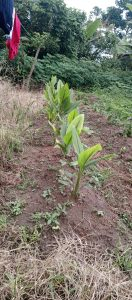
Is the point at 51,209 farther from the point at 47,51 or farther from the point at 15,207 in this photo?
the point at 47,51

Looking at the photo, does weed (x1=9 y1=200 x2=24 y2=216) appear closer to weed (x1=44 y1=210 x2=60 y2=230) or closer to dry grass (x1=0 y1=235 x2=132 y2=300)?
weed (x1=44 y1=210 x2=60 y2=230)

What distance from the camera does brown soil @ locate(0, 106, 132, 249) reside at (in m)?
1.97

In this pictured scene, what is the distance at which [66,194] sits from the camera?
7.21ft

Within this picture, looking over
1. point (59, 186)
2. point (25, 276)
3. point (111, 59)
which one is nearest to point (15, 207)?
point (59, 186)

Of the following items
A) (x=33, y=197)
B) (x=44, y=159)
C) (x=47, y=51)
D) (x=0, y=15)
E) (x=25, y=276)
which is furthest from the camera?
(x=47, y=51)

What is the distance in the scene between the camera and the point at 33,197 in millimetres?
2170

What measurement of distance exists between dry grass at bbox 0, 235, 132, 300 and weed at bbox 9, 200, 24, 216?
30cm

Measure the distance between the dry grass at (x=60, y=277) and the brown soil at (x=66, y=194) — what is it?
0.17 m

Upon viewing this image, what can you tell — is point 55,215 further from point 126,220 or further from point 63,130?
point 63,130

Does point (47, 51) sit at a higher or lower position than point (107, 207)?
higher

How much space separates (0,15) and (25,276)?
2.61 meters

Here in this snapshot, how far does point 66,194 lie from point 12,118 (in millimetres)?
1523

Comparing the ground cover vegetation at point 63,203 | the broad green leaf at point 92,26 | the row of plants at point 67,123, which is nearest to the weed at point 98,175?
the ground cover vegetation at point 63,203

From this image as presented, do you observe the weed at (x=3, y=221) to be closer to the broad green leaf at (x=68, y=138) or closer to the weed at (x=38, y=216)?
the weed at (x=38, y=216)
